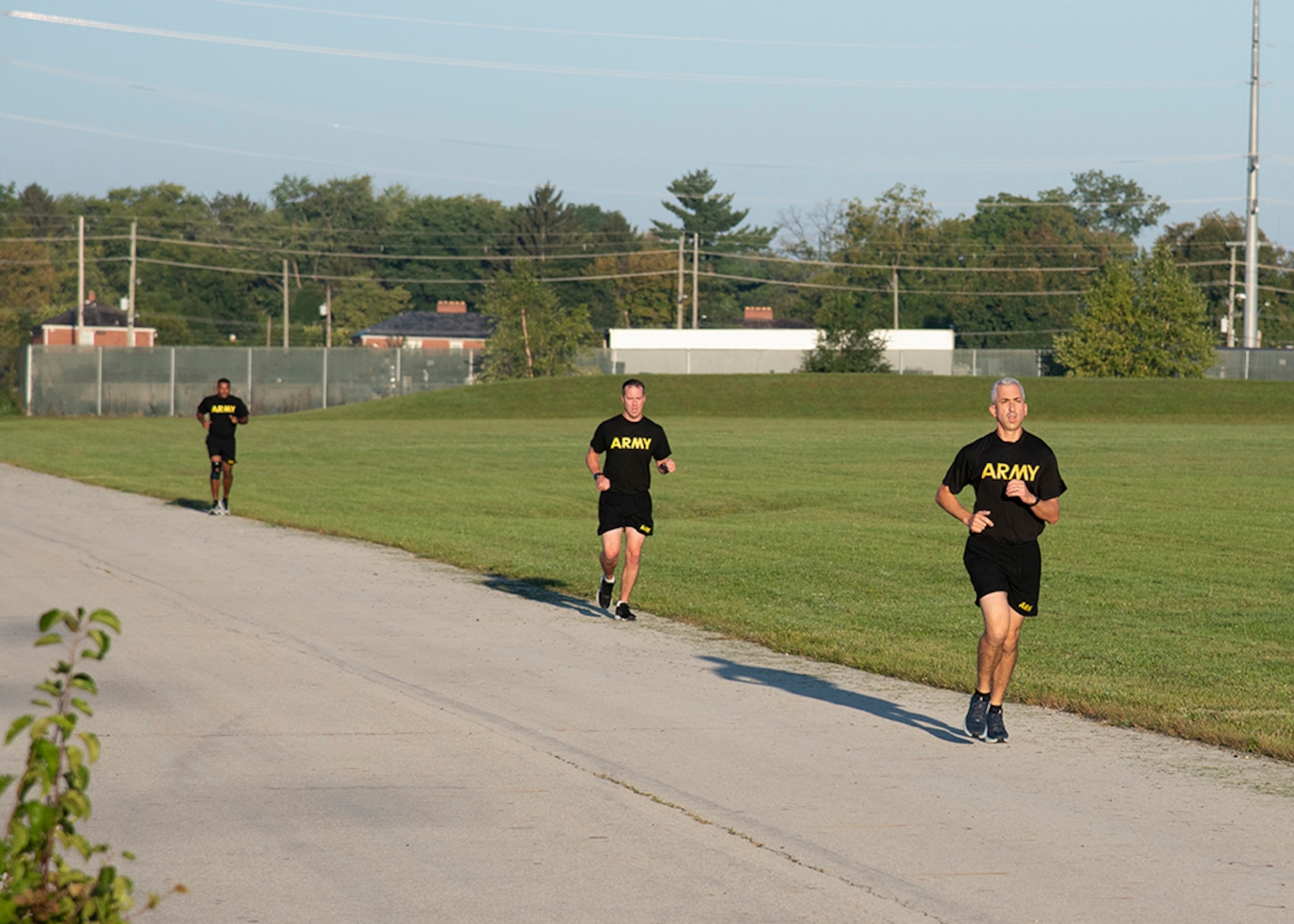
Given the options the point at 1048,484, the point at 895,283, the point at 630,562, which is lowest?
the point at 630,562

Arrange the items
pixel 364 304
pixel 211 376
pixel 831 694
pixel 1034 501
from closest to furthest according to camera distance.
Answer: pixel 1034 501 → pixel 831 694 → pixel 211 376 → pixel 364 304

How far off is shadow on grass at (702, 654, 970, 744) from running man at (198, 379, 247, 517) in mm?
14002

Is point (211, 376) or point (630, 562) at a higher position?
point (211, 376)

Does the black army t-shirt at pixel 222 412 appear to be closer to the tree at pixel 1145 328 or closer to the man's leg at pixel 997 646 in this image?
the man's leg at pixel 997 646

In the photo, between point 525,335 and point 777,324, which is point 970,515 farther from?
point 777,324

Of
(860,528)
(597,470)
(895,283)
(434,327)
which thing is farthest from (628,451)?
(434,327)

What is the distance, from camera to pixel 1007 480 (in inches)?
Answer: 346

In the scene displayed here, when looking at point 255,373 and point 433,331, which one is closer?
point 255,373

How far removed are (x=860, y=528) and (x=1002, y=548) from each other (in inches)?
536

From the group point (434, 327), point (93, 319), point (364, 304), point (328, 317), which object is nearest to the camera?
point (93, 319)

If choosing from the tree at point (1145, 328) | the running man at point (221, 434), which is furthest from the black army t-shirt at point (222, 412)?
the tree at point (1145, 328)

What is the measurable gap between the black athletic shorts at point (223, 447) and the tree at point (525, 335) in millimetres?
59530

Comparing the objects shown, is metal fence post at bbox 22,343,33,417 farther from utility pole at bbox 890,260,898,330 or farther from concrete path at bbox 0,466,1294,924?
utility pole at bbox 890,260,898,330

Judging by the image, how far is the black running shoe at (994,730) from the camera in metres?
8.73
